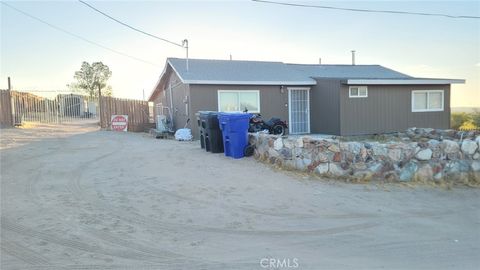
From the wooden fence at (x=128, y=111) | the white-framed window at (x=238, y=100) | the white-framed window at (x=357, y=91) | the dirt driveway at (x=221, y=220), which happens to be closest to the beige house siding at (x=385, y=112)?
the white-framed window at (x=357, y=91)

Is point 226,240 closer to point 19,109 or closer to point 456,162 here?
point 456,162

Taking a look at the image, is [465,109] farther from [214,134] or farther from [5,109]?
[5,109]

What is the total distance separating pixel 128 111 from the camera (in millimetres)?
22625

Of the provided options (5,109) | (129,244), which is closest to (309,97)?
(5,109)

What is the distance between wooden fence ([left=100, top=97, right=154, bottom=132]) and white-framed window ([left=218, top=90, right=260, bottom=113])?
8.10 meters

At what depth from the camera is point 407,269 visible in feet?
13.4

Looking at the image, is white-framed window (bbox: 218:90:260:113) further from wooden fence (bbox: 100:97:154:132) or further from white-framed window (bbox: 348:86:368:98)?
wooden fence (bbox: 100:97:154:132)

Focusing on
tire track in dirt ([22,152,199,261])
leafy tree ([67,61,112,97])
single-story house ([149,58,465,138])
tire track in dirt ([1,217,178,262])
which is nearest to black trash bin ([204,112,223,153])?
single-story house ([149,58,465,138])

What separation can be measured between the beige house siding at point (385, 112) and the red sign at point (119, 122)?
11.8 m

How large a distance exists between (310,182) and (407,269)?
3.94 metres

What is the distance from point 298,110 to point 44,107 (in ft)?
47.1

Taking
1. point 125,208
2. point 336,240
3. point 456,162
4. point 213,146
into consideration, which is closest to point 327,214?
point 336,240

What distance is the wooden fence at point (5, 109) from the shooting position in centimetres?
1822

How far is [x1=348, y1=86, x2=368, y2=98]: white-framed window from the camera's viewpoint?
17000 millimetres
